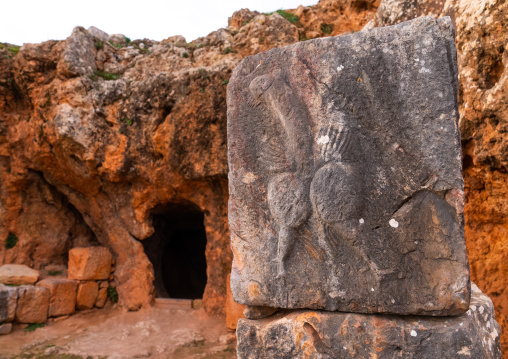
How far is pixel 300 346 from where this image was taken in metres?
1.92

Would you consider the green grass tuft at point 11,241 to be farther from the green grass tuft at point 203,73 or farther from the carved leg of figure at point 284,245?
the carved leg of figure at point 284,245

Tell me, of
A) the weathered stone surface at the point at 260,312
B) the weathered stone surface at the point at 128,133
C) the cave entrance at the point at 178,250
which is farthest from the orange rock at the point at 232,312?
the weathered stone surface at the point at 260,312

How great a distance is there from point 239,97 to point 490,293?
2.65m

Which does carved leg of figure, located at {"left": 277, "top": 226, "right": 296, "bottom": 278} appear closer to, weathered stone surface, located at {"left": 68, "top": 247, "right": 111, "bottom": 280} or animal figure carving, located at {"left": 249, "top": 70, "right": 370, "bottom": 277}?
animal figure carving, located at {"left": 249, "top": 70, "right": 370, "bottom": 277}

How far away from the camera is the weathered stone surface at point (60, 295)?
5.80 m

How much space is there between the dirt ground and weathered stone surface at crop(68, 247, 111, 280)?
0.60 metres

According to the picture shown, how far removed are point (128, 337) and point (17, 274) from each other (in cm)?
217

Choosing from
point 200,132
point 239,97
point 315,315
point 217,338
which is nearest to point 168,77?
point 200,132

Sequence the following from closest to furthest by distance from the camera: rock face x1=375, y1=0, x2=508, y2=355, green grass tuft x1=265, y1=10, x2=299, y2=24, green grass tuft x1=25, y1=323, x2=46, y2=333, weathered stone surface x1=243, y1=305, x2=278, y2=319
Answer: weathered stone surface x1=243, y1=305, x2=278, y2=319
rock face x1=375, y1=0, x2=508, y2=355
green grass tuft x1=25, y1=323, x2=46, y2=333
green grass tuft x1=265, y1=10, x2=299, y2=24

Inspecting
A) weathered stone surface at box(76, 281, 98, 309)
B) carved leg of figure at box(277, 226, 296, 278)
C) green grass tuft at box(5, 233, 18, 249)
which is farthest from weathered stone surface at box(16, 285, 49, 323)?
carved leg of figure at box(277, 226, 296, 278)

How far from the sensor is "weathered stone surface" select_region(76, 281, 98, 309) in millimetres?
6031

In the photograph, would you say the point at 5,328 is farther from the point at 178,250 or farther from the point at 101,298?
the point at 178,250

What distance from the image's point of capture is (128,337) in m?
5.18

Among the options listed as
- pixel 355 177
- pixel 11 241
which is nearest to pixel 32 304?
pixel 11 241
